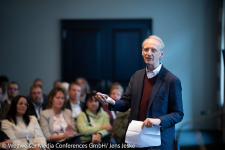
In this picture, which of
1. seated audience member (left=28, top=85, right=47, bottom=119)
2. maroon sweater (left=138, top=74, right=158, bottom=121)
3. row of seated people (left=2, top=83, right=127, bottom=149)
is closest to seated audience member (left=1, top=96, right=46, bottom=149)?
row of seated people (left=2, top=83, right=127, bottom=149)

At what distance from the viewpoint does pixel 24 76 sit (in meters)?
6.59


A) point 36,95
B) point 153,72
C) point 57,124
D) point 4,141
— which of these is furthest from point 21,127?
point 153,72

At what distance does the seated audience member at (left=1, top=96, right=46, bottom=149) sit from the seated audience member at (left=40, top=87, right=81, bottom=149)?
158mm

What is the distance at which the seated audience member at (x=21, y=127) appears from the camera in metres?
3.11

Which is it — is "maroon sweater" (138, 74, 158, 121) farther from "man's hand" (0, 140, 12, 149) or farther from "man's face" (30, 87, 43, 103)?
"man's face" (30, 87, 43, 103)

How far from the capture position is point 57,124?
141 inches

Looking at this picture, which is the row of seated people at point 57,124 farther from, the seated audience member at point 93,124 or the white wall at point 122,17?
the white wall at point 122,17

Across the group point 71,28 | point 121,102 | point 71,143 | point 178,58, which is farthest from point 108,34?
point 121,102

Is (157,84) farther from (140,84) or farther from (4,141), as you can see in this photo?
(4,141)

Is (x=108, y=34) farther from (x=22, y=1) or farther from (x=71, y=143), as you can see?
(x=71, y=143)

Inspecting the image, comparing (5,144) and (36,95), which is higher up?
(36,95)

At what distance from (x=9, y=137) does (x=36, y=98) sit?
119 cm

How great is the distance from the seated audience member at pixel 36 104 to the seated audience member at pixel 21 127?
0.68m

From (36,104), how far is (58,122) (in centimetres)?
71
